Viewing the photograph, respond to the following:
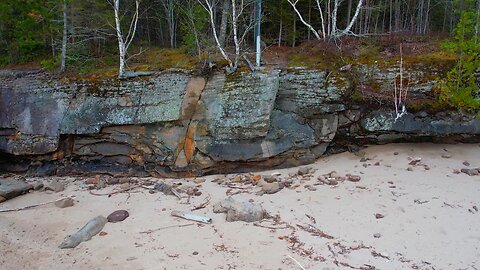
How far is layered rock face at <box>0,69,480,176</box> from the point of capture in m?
11.2

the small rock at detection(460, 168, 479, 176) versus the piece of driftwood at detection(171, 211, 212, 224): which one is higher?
Result: the small rock at detection(460, 168, 479, 176)

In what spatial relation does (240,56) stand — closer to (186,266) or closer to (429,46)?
(429,46)

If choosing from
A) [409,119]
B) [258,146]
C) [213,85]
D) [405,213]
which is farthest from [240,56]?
[405,213]

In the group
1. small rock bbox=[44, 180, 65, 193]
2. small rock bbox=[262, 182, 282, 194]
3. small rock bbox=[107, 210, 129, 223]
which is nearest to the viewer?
small rock bbox=[107, 210, 129, 223]

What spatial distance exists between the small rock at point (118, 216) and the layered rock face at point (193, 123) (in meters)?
3.34

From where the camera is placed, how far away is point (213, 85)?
11820 millimetres

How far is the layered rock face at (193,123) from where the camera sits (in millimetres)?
11250

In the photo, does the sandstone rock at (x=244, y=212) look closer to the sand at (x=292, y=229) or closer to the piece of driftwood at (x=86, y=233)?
the sand at (x=292, y=229)

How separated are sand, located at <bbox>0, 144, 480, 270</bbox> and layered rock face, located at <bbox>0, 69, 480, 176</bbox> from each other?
1588 mm

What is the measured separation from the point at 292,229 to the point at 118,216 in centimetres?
401

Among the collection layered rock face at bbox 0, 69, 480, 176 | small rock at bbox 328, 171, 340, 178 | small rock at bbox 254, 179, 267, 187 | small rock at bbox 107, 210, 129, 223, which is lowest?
small rock at bbox 107, 210, 129, 223

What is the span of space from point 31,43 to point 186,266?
1214 centimetres

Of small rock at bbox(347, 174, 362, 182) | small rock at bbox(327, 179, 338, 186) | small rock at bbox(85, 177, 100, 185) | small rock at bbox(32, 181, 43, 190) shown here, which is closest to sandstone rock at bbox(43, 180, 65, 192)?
small rock at bbox(32, 181, 43, 190)

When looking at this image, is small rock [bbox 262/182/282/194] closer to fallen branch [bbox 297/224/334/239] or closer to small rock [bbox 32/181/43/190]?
fallen branch [bbox 297/224/334/239]
